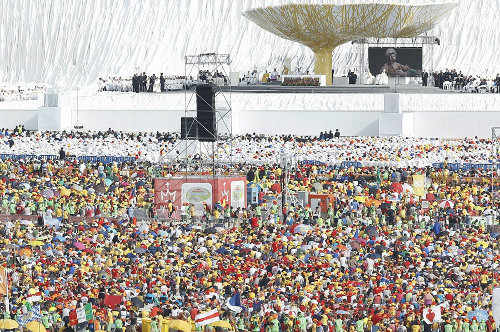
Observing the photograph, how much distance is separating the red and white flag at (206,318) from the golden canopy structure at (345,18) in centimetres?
2971

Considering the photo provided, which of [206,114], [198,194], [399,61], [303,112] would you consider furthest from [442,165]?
[399,61]

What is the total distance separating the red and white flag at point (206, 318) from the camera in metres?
18.9

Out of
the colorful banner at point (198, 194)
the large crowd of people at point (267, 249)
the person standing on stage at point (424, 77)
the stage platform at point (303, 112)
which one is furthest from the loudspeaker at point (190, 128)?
the person standing on stage at point (424, 77)

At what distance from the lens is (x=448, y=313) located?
1955cm

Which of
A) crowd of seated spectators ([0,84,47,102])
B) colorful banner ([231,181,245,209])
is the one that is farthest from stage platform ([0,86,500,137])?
colorful banner ([231,181,245,209])

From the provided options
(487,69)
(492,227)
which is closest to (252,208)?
(492,227)

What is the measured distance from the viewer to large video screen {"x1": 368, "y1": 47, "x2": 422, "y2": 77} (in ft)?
163

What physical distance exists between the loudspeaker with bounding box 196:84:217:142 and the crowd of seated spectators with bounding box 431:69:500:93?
50.5 ft

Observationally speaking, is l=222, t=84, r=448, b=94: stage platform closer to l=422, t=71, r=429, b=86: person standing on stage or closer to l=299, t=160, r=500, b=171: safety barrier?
l=422, t=71, r=429, b=86: person standing on stage

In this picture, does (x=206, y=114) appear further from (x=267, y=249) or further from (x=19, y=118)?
(x=19, y=118)

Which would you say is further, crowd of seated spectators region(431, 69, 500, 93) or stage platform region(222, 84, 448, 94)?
crowd of seated spectators region(431, 69, 500, 93)

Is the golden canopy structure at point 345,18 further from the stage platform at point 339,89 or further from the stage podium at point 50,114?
the stage podium at point 50,114

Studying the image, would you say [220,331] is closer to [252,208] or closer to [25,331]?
[25,331]

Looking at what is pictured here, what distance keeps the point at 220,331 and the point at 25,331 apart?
274cm
